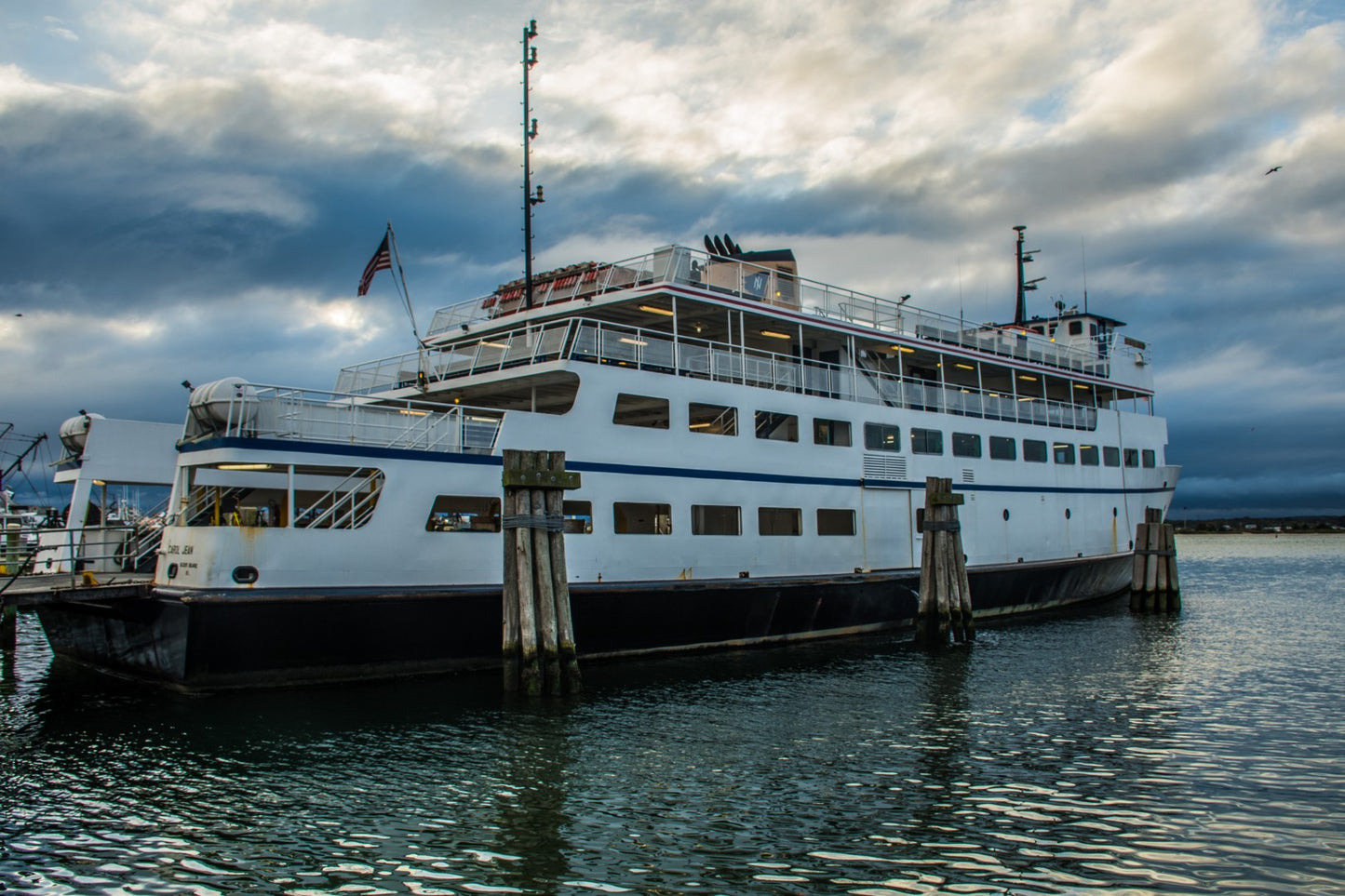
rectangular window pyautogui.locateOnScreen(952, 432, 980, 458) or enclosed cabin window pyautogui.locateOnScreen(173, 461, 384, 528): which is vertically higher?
rectangular window pyautogui.locateOnScreen(952, 432, 980, 458)

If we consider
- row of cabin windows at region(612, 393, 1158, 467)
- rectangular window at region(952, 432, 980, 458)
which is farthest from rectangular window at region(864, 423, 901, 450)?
rectangular window at region(952, 432, 980, 458)

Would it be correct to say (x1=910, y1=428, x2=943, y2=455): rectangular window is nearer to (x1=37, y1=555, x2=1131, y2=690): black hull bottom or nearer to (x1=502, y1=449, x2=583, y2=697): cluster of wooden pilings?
(x1=37, y1=555, x2=1131, y2=690): black hull bottom

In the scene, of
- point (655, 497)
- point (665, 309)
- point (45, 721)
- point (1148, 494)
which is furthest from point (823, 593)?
point (1148, 494)

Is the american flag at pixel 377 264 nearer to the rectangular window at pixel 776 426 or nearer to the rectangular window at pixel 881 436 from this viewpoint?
the rectangular window at pixel 776 426

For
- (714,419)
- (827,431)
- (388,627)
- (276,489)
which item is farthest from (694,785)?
(827,431)

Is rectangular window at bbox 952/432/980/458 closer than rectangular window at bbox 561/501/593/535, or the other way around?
rectangular window at bbox 561/501/593/535

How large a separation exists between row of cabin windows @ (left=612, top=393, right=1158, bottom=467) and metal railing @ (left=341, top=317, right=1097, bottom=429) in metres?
0.71

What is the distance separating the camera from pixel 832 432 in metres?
21.6

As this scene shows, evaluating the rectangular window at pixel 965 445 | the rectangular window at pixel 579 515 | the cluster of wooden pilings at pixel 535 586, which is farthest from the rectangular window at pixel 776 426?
the cluster of wooden pilings at pixel 535 586

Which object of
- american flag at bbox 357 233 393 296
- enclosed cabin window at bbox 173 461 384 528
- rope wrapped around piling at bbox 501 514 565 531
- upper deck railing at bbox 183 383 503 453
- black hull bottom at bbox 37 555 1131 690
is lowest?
black hull bottom at bbox 37 555 1131 690

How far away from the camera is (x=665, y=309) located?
66.1ft

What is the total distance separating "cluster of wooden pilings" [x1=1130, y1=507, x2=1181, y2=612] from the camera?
2645 cm

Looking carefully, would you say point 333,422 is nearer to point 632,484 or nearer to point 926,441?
point 632,484

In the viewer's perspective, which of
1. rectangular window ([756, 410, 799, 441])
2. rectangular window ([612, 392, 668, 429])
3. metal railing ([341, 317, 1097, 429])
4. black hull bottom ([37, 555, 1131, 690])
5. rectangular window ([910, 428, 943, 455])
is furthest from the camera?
rectangular window ([910, 428, 943, 455])
